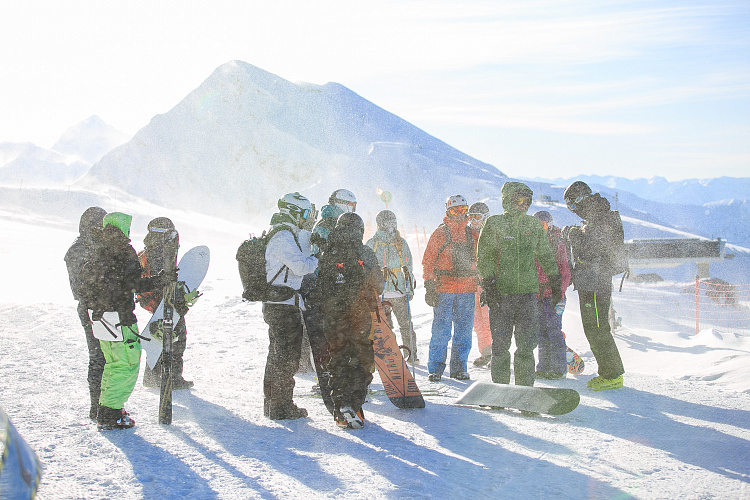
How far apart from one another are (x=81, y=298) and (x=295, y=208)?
6.23ft

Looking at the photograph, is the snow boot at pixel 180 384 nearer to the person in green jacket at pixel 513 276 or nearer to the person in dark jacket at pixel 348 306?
the person in dark jacket at pixel 348 306

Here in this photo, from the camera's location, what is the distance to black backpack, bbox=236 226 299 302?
4832 mm

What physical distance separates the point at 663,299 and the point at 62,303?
17624mm

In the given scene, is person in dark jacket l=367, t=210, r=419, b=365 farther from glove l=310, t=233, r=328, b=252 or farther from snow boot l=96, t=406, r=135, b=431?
snow boot l=96, t=406, r=135, b=431

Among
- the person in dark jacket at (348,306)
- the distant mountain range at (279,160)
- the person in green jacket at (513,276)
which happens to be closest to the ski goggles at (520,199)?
the person in green jacket at (513,276)

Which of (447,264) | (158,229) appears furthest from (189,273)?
(447,264)

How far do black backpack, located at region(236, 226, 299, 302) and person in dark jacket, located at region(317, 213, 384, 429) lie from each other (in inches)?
13.0

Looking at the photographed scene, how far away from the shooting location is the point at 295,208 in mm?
4934

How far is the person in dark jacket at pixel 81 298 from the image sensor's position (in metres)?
4.85

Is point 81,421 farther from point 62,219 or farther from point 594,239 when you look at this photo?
point 62,219

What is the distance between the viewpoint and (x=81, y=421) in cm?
475

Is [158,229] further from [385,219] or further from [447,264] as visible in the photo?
[447,264]

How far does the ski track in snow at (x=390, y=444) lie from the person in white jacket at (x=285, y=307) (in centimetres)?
20

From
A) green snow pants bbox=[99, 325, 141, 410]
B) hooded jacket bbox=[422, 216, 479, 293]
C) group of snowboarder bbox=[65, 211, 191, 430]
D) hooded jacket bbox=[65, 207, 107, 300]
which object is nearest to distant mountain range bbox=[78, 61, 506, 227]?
hooded jacket bbox=[422, 216, 479, 293]
